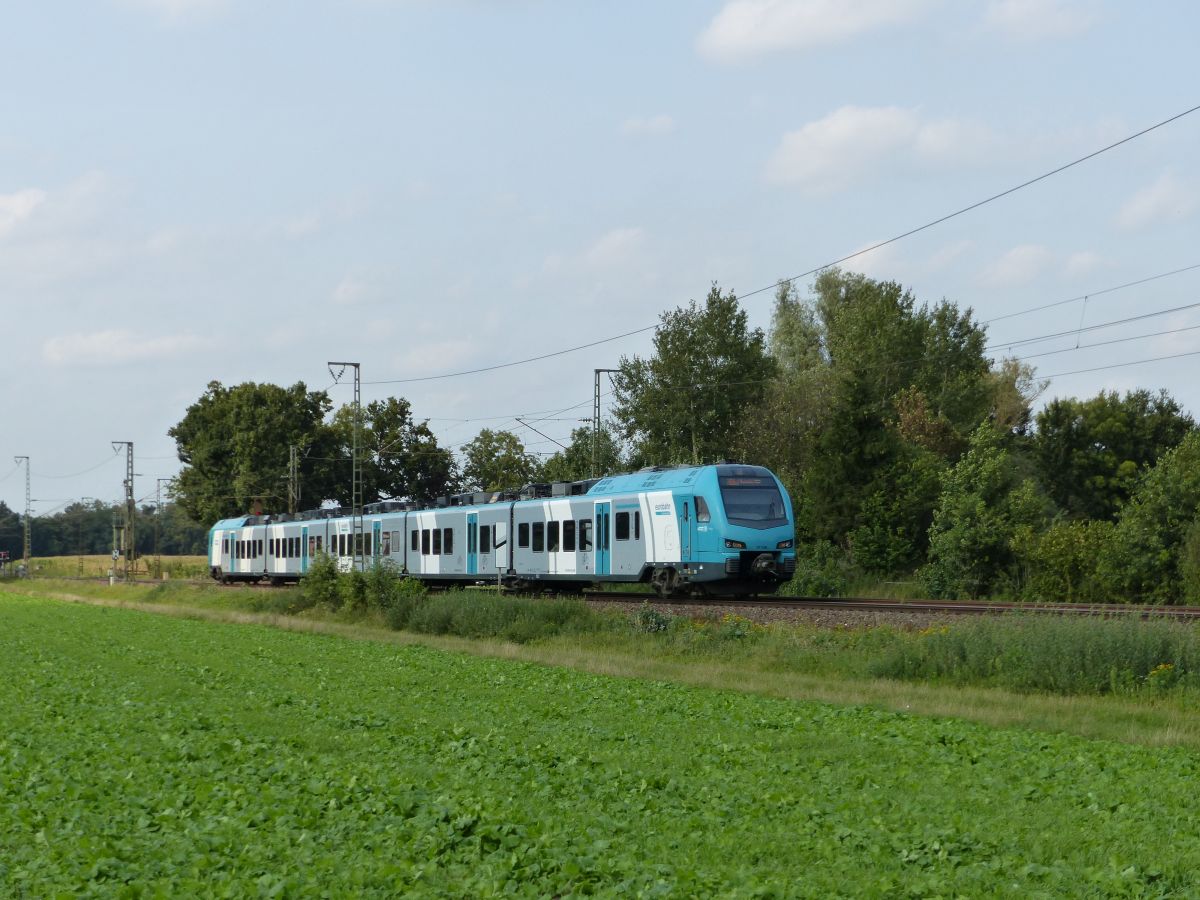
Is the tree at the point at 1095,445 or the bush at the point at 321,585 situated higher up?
the tree at the point at 1095,445

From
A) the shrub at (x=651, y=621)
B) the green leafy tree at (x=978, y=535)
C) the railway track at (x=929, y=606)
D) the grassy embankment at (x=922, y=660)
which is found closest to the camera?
the grassy embankment at (x=922, y=660)

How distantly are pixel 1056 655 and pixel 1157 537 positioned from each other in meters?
15.7

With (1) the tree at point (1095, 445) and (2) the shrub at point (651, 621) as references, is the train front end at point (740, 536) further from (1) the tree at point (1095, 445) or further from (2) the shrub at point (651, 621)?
(1) the tree at point (1095, 445)

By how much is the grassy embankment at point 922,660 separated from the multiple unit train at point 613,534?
3531 mm

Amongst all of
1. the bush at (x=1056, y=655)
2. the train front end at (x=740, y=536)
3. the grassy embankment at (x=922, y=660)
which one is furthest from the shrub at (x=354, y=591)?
the bush at (x=1056, y=655)

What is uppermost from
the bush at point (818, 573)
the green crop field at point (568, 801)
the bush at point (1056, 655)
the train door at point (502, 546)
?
the train door at point (502, 546)

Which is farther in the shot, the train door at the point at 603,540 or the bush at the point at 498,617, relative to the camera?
the train door at the point at 603,540

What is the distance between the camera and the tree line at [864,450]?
36688 millimetres

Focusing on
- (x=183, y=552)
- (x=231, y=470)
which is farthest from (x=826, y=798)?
(x=183, y=552)

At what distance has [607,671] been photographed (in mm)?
24031

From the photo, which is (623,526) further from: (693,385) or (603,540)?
(693,385)

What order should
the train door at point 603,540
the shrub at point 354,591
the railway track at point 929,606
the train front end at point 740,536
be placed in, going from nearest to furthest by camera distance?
the railway track at point 929,606
the train front end at point 740,536
the train door at point 603,540
the shrub at point 354,591

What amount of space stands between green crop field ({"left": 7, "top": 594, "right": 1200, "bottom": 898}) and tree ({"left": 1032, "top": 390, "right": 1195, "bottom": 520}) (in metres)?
51.0

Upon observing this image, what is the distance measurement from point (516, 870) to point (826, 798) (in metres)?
3.38
